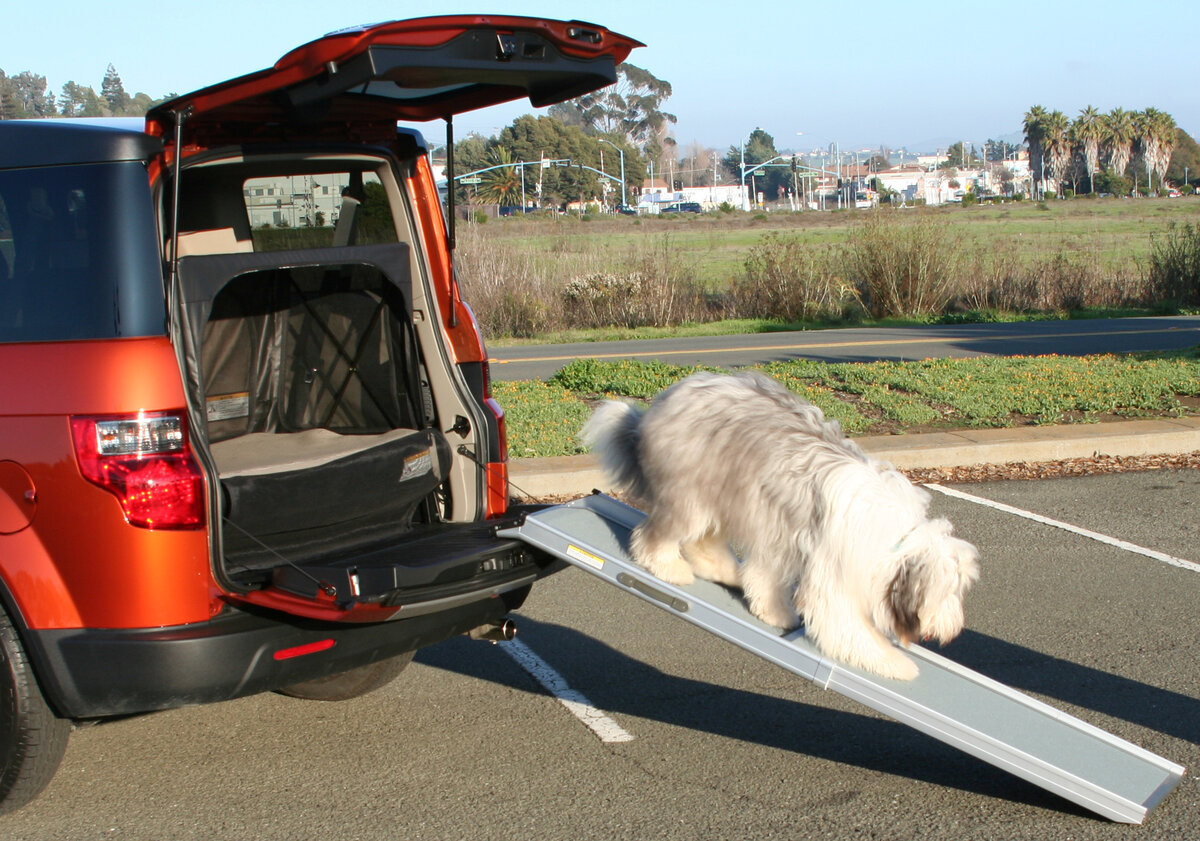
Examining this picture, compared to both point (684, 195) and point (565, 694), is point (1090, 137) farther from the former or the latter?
point (565, 694)

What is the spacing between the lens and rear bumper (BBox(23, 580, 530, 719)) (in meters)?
3.38

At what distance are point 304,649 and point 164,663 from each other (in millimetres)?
450

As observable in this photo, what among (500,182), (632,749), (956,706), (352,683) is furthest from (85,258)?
(500,182)

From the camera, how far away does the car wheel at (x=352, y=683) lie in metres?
4.77

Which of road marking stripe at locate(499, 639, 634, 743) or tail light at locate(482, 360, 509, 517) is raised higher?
tail light at locate(482, 360, 509, 517)

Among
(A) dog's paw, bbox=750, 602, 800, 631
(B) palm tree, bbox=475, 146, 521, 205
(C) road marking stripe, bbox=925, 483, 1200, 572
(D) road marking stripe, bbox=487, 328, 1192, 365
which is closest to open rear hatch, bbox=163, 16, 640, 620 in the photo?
(A) dog's paw, bbox=750, 602, 800, 631

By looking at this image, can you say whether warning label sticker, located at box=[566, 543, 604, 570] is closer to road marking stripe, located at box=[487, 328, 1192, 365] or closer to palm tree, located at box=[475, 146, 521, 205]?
road marking stripe, located at box=[487, 328, 1192, 365]

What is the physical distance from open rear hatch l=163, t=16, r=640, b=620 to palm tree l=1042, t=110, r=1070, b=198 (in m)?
105

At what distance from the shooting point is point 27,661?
3.48 meters

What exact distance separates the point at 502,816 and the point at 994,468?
20.5 feet

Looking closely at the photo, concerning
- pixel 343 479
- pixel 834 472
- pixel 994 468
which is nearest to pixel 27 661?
pixel 343 479

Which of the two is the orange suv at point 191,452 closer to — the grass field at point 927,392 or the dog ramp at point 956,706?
the dog ramp at point 956,706

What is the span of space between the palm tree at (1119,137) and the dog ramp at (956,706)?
108m

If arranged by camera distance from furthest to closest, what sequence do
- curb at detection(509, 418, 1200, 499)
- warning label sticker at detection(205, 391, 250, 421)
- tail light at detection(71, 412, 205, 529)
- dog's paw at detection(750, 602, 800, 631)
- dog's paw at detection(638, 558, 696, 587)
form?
1. curb at detection(509, 418, 1200, 499)
2. warning label sticker at detection(205, 391, 250, 421)
3. dog's paw at detection(638, 558, 696, 587)
4. dog's paw at detection(750, 602, 800, 631)
5. tail light at detection(71, 412, 205, 529)
